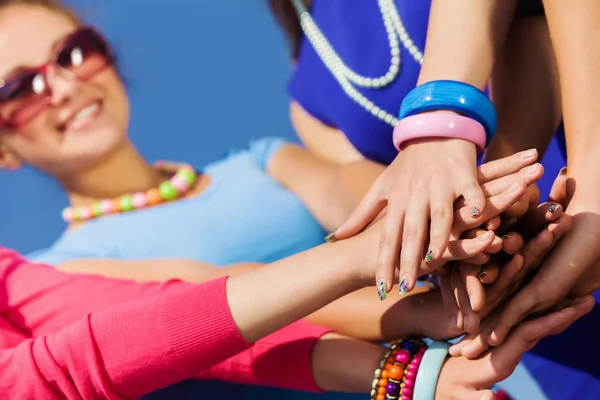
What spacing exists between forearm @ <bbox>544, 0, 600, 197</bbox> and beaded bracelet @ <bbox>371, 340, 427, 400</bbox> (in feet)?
0.80

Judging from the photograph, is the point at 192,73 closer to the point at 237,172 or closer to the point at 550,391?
the point at 237,172

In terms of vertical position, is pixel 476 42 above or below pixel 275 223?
above

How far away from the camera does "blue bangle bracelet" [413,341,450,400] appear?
2.45 ft

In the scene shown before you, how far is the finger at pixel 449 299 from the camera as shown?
75 cm

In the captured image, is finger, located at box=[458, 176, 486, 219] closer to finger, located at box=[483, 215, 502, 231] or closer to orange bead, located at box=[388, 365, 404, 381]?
finger, located at box=[483, 215, 502, 231]

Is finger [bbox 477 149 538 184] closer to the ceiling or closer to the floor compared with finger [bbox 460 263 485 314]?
closer to the ceiling

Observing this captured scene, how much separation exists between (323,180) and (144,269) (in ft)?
1.10

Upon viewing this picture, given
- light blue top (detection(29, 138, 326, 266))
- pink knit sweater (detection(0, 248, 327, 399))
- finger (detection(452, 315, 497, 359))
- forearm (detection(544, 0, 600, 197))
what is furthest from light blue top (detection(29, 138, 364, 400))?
forearm (detection(544, 0, 600, 197))

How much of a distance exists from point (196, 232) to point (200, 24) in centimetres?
72

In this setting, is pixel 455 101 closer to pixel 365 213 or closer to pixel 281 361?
pixel 365 213

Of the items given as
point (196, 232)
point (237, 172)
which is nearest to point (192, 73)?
point (237, 172)

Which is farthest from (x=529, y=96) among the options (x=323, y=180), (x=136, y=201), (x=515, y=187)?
(x=136, y=201)

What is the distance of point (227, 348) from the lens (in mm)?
770

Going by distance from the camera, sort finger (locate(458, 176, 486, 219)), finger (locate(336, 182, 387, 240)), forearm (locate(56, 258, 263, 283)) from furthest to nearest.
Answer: forearm (locate(56, 258, 263, 283))
finger (locate(336, 182, 387, 240))
finger (locate(458, 176, 486, 219))
